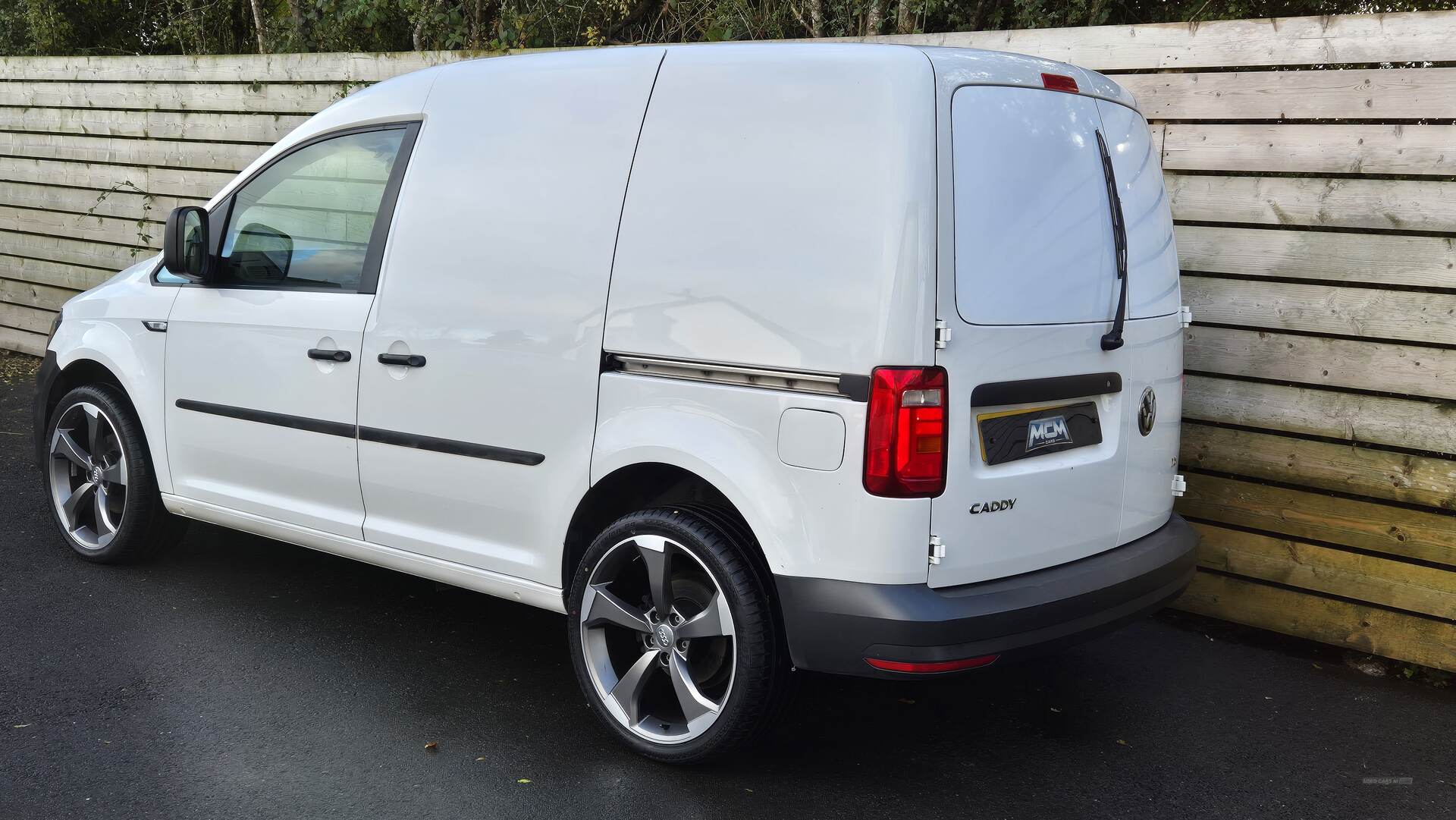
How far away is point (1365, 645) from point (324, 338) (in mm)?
3905

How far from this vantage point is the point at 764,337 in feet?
10.1

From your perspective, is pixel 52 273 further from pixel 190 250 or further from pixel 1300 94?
pixel 1300 94

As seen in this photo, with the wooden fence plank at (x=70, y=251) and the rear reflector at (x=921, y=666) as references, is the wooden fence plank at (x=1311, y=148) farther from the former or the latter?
the wooden fence plank at (x=70, y=251)

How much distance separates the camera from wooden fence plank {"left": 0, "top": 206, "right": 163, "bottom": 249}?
845cm

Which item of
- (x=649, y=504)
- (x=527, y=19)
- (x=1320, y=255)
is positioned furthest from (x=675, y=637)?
(x=527, y=19)

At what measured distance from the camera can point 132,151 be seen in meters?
8.43

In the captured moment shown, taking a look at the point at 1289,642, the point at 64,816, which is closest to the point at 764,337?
the point at 64,816

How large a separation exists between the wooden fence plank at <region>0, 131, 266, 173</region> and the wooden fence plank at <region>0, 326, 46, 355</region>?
1.39 meters

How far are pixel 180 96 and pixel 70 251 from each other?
1.75m

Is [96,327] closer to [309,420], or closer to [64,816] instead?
[309,420]

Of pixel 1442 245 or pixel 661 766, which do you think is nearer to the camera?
pixel 661 766

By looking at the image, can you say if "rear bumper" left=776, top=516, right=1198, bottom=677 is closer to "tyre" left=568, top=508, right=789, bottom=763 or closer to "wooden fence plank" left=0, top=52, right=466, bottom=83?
"tyre" left=568, top=508, right=789, bottom=763

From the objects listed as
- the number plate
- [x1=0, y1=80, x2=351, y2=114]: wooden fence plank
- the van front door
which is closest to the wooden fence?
the number plate

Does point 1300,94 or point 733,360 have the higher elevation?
point 1300,94
